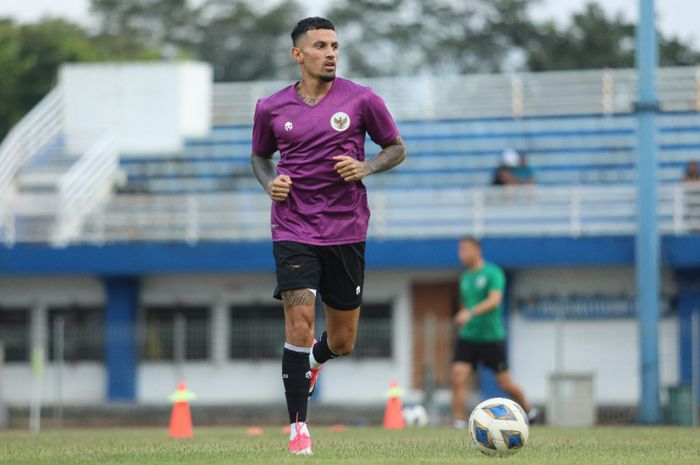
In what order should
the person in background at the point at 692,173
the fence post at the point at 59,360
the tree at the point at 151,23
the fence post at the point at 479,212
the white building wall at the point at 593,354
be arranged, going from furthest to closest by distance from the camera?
the tree at the point at 151,23 → the person in background at the point at 692,173 → the fence post at the point at 479,212 → the white building wall at the point at 593,354 → the fence post at the point at 59,360

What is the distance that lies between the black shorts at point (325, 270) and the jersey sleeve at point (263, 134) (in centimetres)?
71

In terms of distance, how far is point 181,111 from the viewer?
31.4 meters

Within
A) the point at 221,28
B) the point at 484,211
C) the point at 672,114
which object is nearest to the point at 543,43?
the point at 221,28

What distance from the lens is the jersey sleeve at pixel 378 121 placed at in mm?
9141

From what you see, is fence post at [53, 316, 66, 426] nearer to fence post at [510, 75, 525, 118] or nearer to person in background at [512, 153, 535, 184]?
person in background at [512, 153, 535, 184]

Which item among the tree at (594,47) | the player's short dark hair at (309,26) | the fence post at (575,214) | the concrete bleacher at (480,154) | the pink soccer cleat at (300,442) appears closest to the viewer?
the pink soccer cleat at (300,442)

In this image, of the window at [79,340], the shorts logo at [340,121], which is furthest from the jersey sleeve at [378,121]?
the window at [79,340]

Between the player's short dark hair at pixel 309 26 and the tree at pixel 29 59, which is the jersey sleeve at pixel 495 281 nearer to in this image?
the player's short dark hair at pixel 309 26

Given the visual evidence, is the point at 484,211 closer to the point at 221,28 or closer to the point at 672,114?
the point at 672,114

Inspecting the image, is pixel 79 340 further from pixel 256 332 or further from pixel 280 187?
pixel 280 187

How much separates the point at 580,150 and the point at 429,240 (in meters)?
4.35

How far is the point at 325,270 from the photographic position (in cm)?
910

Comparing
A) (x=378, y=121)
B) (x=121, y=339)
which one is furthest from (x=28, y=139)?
(x=378, y=121)

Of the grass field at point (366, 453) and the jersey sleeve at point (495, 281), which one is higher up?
the jersey sleeve at point (495, 281)
